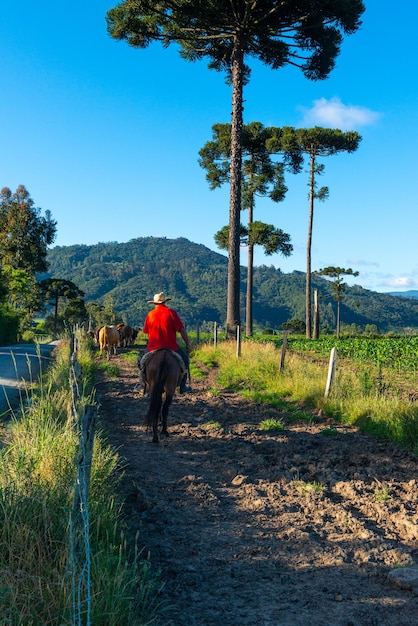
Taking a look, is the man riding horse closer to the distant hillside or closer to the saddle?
the saddle

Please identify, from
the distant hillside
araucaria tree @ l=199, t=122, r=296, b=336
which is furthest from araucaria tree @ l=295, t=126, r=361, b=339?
the distant hillside

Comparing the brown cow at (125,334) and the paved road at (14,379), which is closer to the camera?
the paved road at (14,379)

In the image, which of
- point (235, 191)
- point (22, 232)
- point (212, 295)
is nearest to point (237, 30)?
point (235, 191)

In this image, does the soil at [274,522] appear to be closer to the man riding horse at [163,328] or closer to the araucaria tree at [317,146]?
the man riding horse at [163,328]

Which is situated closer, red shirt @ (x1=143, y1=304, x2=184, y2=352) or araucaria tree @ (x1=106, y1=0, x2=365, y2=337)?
red shirt @ (x1=143, y1=304, x2=184, y2=352)

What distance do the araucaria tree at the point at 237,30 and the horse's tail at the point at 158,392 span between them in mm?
10943

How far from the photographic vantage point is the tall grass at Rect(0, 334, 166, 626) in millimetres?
2852

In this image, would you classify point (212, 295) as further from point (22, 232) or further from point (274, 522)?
point (274, 522)

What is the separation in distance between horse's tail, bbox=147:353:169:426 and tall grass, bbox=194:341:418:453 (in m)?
2.69

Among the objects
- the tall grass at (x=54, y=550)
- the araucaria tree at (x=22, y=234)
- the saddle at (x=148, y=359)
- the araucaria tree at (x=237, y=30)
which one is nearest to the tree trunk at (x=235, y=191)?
the araucaria tree at (x=237, y=30)

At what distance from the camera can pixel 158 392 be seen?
8.28 meters

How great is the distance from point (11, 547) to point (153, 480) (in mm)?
2971

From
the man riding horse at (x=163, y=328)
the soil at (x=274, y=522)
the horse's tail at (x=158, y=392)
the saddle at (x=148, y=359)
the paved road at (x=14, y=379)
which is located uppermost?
the man riding horse at (x=163, y=328)

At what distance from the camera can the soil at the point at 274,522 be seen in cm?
357
